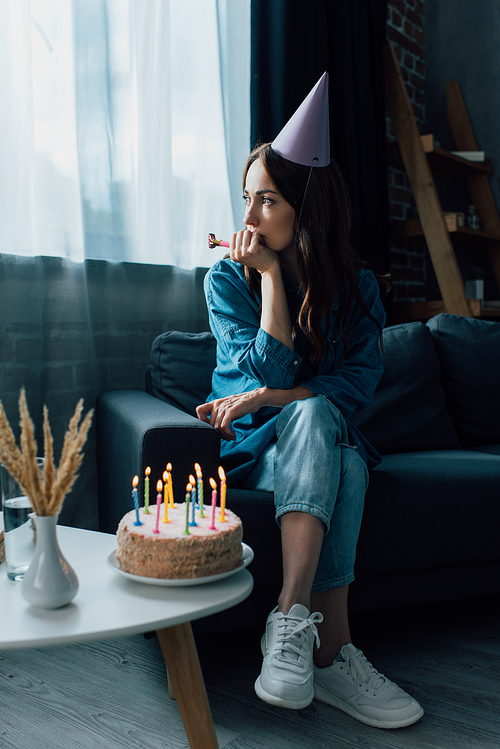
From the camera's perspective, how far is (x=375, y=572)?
140 centimetres

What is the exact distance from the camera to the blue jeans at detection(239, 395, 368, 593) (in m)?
1.16

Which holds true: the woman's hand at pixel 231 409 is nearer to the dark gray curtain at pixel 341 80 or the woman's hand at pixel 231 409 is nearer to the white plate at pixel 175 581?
the white plate at pixel 175 581

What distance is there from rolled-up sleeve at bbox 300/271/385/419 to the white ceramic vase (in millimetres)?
→ 782

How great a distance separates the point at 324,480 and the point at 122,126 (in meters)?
1.33

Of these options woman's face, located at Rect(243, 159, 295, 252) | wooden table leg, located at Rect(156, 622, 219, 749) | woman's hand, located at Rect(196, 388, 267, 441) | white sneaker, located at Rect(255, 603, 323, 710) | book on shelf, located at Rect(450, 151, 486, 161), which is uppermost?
book on shelf, located at Rect(450, 151, 486, 161)

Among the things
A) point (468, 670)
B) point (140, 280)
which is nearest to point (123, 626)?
point (468, 670)

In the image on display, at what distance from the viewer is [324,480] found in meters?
1.16

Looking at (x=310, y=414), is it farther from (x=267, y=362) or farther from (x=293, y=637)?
(x=293, y=637)

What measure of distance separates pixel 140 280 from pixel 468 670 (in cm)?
141

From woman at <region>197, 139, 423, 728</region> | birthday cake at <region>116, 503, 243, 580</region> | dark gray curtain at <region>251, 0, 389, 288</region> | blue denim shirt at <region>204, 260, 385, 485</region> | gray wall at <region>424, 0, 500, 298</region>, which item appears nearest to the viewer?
birthday cake at <region>116, 503, 243, 580</region>

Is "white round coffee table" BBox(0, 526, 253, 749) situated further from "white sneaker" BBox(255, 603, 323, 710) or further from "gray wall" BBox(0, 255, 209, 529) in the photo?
"gray wall" BBox(0, 255, 209, 529)

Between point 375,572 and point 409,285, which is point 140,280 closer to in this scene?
point 375,572

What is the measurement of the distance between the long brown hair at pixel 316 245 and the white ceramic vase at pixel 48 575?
851mm

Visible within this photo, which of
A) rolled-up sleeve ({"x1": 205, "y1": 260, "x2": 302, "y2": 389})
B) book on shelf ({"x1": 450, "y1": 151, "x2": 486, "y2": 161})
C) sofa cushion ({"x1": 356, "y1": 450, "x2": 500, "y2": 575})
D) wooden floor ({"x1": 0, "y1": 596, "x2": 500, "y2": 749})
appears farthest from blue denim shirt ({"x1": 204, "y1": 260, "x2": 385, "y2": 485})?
book on shelf ({"x1": 450, "y1": 151, "x2": 486, "y2": 161})
